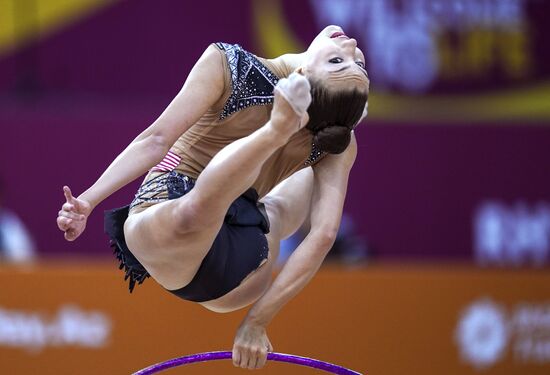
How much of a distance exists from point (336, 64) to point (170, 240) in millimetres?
758

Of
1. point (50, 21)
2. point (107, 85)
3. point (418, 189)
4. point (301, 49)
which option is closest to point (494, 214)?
point (418, 189)

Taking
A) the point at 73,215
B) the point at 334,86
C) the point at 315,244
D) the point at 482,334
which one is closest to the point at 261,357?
the point at 315,244

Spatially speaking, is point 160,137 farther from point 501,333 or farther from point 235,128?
point 501,333

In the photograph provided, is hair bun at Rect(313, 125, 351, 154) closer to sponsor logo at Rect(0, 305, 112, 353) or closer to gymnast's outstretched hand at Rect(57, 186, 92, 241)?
gymnast's outstretched hand at Rect(57, 186, 92, 241)

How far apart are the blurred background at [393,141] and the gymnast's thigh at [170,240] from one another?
233cm

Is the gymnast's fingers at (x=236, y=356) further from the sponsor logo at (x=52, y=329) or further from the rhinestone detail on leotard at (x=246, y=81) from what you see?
the sponsor logo at (x=52, y=329)

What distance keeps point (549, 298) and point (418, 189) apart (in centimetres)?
194

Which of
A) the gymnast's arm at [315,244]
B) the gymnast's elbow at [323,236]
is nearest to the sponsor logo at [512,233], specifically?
the gymnast's arm at [315,244]

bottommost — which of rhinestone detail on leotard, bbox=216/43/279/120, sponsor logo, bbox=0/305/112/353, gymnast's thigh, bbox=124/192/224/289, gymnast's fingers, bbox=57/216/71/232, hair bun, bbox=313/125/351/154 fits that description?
sponsor logo, bbox=0/305/112/353

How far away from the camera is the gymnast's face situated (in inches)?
141

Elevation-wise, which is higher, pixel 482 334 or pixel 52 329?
pixel 52 329

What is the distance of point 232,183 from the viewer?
3.32 meters

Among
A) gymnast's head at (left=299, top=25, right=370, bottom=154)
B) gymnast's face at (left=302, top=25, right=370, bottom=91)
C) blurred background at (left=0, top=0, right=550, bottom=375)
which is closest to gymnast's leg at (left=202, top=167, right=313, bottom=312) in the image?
gymnast's head at (left=299, top=25, right=370, bottom=154)

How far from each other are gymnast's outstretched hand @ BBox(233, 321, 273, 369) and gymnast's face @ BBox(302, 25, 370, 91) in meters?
0.82
